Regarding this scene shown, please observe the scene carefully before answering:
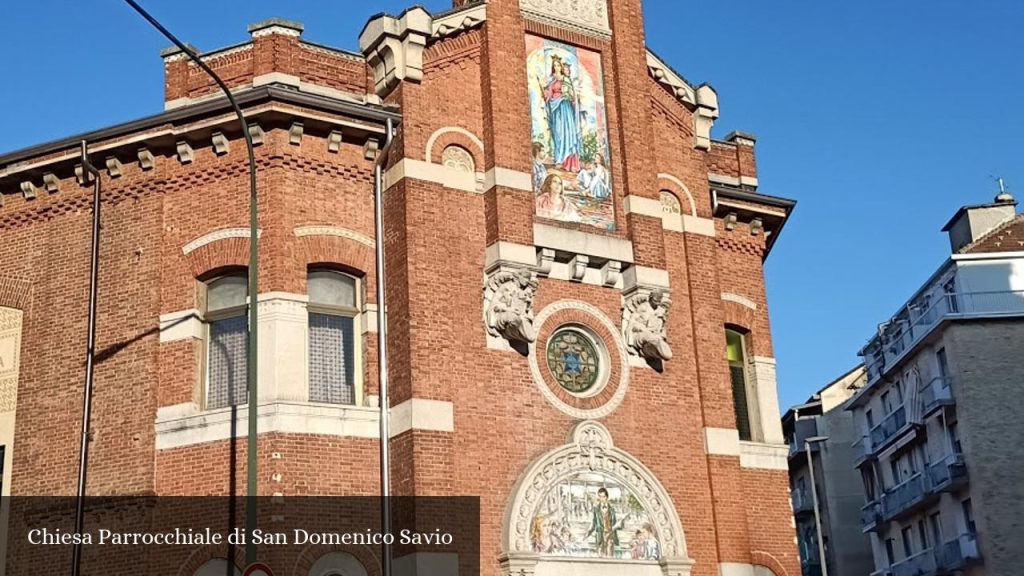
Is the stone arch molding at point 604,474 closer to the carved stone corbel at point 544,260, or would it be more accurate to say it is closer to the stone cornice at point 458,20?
the carved stone corbel at point 544,260

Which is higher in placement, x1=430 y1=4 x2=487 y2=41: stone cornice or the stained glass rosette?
x1=430 y1=4 x2=487 y2=41: stone cornice

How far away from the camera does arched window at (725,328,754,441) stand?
26141 millimetres

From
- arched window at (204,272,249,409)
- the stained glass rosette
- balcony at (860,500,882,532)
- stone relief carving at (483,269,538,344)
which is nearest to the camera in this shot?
arched window at (204,272,249,409)

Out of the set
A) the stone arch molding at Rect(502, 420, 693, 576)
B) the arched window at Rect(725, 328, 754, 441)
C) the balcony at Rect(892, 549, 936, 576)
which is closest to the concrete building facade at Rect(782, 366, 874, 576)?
the balcony at Rect(892, 549, 936, 576)

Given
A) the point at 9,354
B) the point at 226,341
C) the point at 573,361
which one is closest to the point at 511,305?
the point at 573,361

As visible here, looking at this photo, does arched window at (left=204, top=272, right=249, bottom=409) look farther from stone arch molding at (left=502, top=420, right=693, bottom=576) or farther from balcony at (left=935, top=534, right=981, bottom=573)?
balcony at (left=935, top=534, right=981, bottom=573)

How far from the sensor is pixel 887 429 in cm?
5319

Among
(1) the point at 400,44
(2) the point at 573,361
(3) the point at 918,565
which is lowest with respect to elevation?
(3) the point at 918,565

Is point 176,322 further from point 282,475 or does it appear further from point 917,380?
point 917,380

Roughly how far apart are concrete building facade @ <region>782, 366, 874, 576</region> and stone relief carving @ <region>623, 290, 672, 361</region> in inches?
1488

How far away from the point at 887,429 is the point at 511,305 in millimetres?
35321

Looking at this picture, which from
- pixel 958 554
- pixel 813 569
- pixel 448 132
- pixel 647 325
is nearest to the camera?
pixel 448 132

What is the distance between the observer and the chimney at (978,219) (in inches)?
2007

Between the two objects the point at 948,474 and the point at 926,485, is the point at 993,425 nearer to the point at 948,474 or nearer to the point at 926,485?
the point at 948,474
